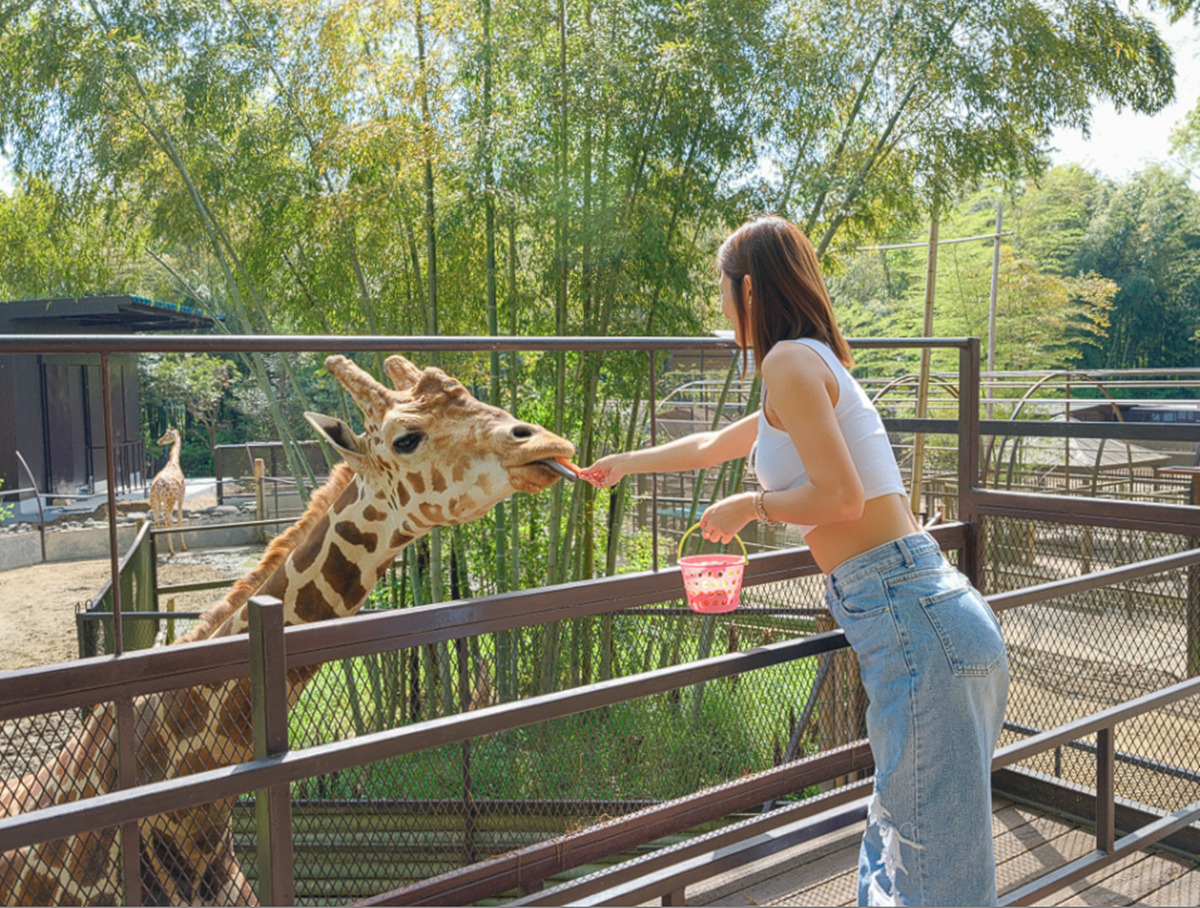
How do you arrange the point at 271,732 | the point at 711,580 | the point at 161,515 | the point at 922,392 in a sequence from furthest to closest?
the point at 161,515, the point at 922,392, the point at 711,580, the point at 271,732

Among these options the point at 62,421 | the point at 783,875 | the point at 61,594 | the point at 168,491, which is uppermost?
the point at 62,421

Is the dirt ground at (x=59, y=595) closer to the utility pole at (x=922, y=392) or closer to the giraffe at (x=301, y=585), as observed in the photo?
the giraffe at (x=301, y=585)

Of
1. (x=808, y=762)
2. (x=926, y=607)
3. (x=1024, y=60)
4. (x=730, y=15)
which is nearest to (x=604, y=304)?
(x=730, y=15)

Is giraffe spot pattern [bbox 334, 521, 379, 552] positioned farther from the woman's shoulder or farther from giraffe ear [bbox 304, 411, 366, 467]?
the woman's shoulder

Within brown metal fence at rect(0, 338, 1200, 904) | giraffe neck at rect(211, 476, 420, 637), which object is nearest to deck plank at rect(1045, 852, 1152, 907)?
brown metal fence at rect(0, 338, 1200, 904)

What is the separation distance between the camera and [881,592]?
1.38 meters

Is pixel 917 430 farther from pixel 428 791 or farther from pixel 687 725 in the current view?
pixel 428 791

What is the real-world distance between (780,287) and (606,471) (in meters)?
0.58

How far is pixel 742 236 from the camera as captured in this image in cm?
146

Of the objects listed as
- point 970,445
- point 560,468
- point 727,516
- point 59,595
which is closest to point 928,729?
point 727,516

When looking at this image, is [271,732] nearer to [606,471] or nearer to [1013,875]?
[606,471]

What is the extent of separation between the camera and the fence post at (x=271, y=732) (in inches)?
44.0

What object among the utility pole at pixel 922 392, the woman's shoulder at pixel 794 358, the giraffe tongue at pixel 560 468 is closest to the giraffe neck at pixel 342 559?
the giraffe tongue at pixel 560 468

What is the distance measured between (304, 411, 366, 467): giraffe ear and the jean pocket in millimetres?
1392
